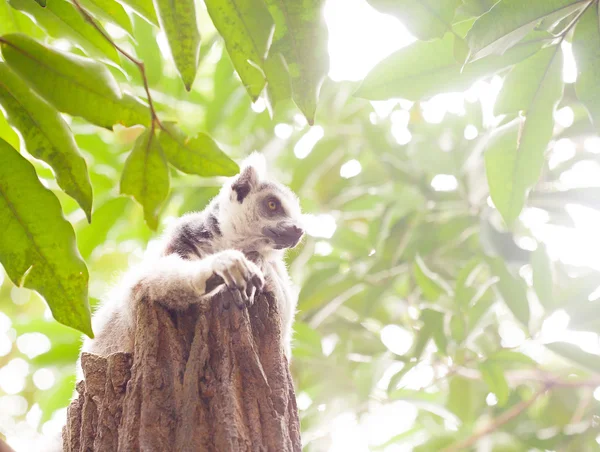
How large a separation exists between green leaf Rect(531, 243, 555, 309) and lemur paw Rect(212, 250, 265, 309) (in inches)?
68.3

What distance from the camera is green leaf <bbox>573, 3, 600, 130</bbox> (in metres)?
1.67

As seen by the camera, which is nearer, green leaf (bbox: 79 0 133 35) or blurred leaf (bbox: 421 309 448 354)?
green leaf (bbox: 79 0 133 35)

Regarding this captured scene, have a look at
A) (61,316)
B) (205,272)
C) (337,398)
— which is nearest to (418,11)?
(205,272)

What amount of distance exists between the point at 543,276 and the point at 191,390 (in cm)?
212

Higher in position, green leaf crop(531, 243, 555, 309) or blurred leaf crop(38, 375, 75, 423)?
blurred leaf crop(38, 375, 75, 423)

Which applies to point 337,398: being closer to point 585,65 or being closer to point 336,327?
point 336,327

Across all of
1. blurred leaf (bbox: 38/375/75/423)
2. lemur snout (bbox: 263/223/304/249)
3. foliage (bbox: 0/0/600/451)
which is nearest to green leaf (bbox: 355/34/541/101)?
foliage (bbox: 0/0/600/451)

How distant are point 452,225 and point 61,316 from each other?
276 cm

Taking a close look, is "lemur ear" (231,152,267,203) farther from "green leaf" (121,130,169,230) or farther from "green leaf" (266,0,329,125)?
"green leaf" (266,0,329,125)

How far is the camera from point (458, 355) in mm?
3561

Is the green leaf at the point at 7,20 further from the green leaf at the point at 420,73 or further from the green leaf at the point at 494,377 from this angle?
the green leaf at the point at 494,377

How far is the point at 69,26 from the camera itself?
1901 mm

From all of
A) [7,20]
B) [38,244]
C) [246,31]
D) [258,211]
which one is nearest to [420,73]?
[246,31]

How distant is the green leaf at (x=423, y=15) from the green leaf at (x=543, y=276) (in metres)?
1.82
